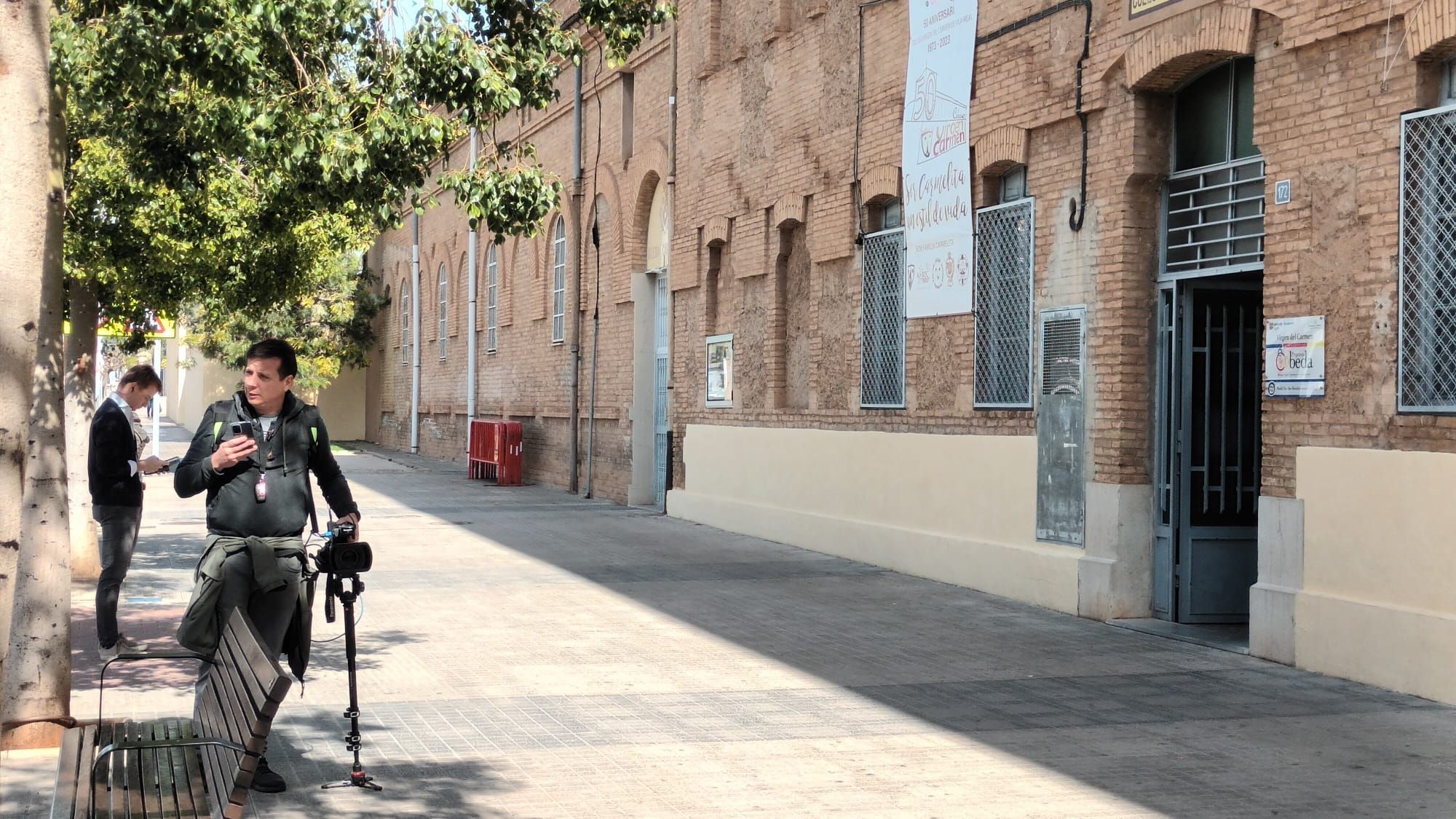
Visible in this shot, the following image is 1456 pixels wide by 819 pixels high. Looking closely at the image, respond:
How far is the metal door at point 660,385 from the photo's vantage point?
2325 cm

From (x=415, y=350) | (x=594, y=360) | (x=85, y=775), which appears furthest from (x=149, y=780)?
(x=415, y=350)

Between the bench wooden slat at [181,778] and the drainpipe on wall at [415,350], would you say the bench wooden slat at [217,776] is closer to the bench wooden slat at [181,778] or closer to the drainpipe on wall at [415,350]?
the bench wooden slat at [181,778]

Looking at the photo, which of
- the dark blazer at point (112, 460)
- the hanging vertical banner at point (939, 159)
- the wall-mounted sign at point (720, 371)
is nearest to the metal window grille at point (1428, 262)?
the hanging vertical banner at point (939, 159)

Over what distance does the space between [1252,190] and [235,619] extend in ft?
26.3

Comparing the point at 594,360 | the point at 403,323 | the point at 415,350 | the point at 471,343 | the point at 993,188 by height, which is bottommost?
the point at 594,360

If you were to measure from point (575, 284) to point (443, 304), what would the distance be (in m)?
14.1

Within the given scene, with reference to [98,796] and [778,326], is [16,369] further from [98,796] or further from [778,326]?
[778,326]

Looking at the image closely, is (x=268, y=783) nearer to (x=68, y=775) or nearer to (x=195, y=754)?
(x=195, y=754)

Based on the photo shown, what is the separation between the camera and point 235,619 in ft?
17.0

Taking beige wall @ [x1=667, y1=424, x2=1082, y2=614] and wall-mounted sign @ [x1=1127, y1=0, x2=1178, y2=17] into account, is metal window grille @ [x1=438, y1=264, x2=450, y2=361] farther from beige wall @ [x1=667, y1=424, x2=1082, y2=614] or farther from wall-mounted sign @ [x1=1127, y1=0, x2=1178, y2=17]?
wall-mounted sign @ [x1=1127, y1=0, x2=1178, y2=17]

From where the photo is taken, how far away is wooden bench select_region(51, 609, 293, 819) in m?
4.32

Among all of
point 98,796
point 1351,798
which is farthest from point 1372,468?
point 98,796

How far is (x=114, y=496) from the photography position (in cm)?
940

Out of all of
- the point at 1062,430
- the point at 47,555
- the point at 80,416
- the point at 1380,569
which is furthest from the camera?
the point at 80,416
